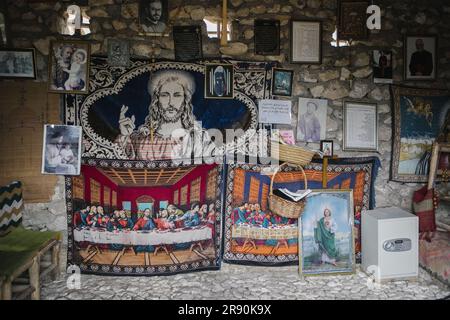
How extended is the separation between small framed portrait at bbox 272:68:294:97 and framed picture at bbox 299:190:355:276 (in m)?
1.03

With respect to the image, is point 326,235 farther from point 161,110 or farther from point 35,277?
point 35,277

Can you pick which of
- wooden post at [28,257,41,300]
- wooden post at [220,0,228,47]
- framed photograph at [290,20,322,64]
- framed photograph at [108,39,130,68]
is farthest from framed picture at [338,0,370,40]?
wooden post at [28,257,41,300]

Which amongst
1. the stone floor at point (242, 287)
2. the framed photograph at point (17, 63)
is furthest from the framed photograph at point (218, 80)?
the stone floor at point (242, 287)

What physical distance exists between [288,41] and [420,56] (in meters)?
1.39

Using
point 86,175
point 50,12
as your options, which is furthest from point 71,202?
point 50,12

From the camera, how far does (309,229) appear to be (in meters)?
3.87

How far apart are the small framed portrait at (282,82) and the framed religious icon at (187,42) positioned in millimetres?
770

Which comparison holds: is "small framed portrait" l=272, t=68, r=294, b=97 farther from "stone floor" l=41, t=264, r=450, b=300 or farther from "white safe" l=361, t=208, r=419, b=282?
"stone floor" l=41, t=264, r=450, b=300

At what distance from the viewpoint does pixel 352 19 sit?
3918 millimetres

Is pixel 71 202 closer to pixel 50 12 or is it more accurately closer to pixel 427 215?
pixel 50 12

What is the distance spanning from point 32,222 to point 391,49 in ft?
13.0

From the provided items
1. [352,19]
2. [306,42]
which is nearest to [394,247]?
[306,42]

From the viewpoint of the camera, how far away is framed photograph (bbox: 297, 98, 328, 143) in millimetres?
3934

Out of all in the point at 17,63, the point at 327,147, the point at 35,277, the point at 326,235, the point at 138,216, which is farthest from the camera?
the point at 327,147
